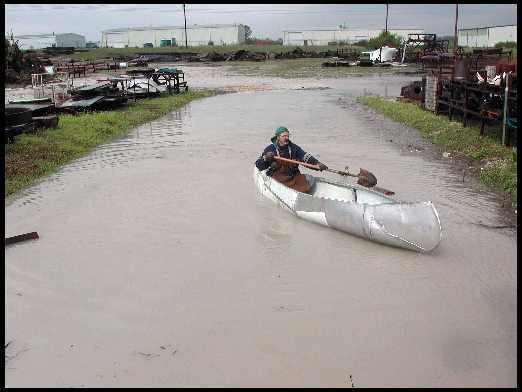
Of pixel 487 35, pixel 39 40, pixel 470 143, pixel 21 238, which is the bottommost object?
pixel 21 238

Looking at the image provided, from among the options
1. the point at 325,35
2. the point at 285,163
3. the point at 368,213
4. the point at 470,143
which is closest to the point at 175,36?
the point at 325,35

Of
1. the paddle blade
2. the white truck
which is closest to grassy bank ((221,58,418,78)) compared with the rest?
the white truck

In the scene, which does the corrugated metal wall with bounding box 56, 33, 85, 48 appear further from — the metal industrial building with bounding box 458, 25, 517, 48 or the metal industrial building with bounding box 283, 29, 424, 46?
the metal industrial building with bounding box 458, 25, 517, 48

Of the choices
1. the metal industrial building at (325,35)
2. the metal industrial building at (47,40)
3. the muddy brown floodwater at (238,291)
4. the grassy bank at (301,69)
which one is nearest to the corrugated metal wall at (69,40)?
the metal industrial building at (47,40)

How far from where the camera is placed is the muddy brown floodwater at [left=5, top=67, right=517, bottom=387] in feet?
18.5

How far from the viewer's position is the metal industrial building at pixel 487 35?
224ft

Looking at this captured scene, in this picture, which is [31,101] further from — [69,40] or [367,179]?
[69,40]

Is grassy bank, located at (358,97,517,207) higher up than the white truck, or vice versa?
the white truck

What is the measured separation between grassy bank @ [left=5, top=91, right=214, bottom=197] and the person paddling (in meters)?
5.72

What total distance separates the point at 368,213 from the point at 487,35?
2951 inches

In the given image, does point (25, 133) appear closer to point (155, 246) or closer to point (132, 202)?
point (132, 202)

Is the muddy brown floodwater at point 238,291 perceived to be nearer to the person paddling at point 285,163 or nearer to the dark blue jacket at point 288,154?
the person paddling at point 285,163

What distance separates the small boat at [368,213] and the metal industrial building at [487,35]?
2664 inches

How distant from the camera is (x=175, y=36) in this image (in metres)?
110
